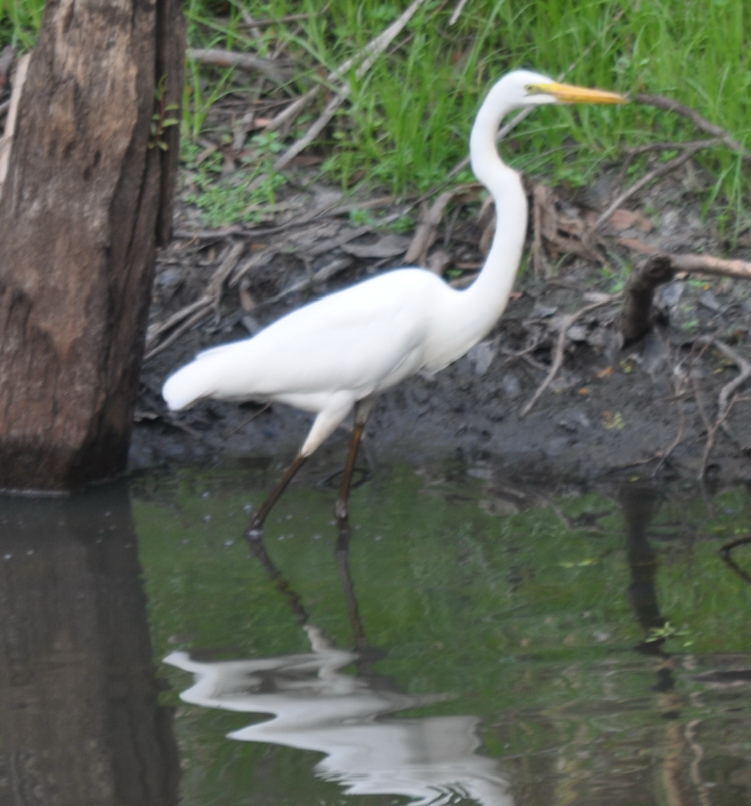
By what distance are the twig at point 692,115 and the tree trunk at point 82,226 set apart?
7.63 feet

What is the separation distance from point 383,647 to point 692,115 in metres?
3.41

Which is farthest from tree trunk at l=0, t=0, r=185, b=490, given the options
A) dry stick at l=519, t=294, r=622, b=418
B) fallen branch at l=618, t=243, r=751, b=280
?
fallen branch at l=618, t=243, r=751, b=280

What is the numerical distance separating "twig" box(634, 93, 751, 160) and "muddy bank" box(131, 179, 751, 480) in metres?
0.44

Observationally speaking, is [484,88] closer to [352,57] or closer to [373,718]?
[352,57]

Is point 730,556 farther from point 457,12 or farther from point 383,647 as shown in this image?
point 457,12

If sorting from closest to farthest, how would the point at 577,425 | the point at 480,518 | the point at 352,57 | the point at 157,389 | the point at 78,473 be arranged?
the point at 480,518 < the point at 78,473 < the point at 577,425 < the point at 157,389 < the point at 352,57

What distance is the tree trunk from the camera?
14.1 feet

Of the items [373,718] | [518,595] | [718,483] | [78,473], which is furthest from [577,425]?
[373,718]

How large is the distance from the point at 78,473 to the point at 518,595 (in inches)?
81.8

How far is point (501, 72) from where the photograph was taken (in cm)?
637

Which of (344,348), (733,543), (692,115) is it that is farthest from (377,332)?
(692,115)

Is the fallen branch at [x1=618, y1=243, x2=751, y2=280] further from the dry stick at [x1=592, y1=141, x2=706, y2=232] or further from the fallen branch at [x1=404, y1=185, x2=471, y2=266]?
the fallen branch at [x1=404, y1=185, x2=471, y2=266]

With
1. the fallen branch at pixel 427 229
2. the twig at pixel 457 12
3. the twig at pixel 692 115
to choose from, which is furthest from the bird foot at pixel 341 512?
the twig at pixel 457 12

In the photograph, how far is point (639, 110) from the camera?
19.6 feet
